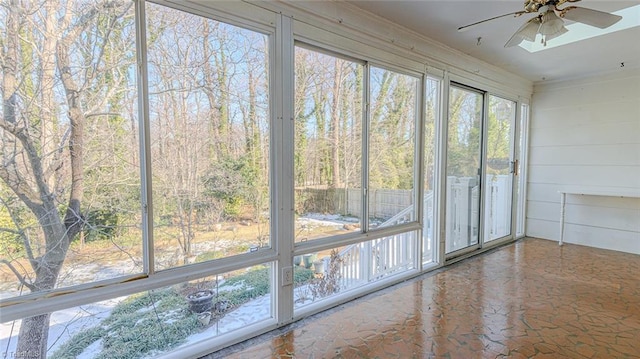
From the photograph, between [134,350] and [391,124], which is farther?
[391,124]

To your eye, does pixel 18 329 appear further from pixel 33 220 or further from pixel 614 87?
pixel 614 87

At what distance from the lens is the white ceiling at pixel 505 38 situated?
2492mm

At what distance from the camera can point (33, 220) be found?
1.50 m

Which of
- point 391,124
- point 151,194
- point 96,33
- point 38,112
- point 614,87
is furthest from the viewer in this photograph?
point 614,87

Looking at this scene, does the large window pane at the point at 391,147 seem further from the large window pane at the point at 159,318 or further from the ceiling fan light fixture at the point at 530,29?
the large window pane at the point at 159,318

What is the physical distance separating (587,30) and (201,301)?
4179 mm

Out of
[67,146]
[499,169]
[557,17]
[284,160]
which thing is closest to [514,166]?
[499,169]

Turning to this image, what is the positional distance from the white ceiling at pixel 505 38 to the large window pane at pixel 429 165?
52 cm

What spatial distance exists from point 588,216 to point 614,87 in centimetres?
176

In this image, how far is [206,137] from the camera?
1.99 metres

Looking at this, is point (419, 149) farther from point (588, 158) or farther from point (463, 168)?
point (588, 158)

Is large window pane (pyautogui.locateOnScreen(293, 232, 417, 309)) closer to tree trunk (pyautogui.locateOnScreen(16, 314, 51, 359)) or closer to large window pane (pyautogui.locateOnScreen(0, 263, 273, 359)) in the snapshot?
large window pane (pyautogui.locateOnScreen(0, 263, 273, 359))

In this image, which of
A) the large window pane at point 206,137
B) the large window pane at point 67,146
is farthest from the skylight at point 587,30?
the large window pane at point 67,146

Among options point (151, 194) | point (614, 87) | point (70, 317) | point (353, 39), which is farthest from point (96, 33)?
point (614, 87)
